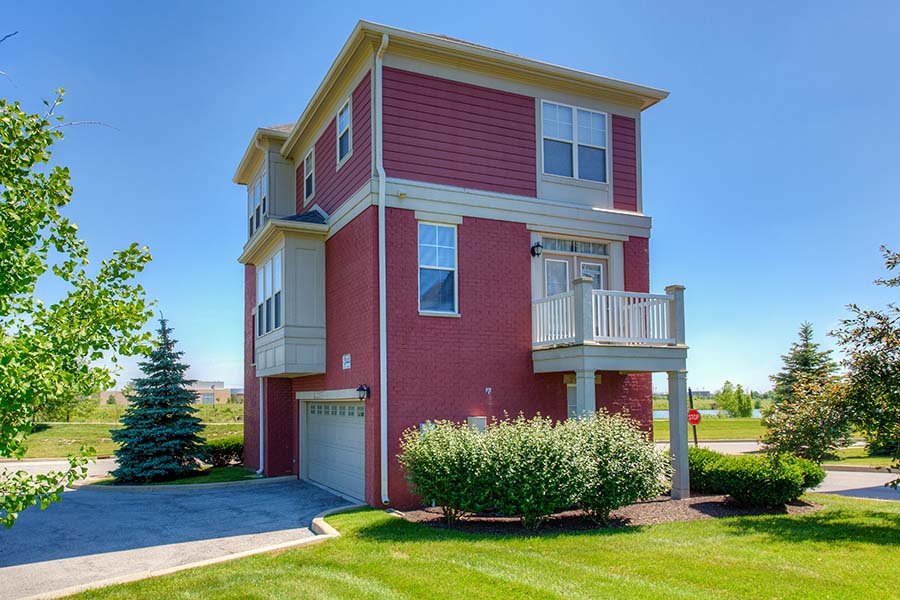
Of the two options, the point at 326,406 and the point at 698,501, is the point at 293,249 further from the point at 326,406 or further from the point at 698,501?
the point at 698,501

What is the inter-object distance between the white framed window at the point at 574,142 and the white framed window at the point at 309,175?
574cm

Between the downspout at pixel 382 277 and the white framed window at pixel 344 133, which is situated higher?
the white framed window at pixel 344 133

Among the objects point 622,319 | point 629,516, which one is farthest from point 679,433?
point 629,516

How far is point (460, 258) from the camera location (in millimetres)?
13258

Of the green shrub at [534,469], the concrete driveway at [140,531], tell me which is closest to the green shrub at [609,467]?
the green shrub at [534,469]

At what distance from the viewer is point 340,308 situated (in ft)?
46.2

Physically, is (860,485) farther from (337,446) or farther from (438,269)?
(337,446)

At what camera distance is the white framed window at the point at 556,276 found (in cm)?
1447

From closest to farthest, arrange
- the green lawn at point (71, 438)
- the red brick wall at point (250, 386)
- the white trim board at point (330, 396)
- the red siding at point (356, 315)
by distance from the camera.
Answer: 1. the red siding at point (356, 315)
2. the white trim board at point (330, 396)
3. the red brick wall at point (250, 386)
4. the green lawn at point (71, 438)

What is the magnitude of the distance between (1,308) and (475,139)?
981cm

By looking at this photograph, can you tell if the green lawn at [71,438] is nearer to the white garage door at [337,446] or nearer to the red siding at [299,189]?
the white garage door at [337,446]

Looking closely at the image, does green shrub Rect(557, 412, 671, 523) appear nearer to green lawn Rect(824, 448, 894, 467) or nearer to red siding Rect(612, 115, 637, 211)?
red siding Rect(612, 115, 637, 211)

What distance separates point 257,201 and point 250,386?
543 centimetres

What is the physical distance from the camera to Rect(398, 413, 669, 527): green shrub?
998 cm
